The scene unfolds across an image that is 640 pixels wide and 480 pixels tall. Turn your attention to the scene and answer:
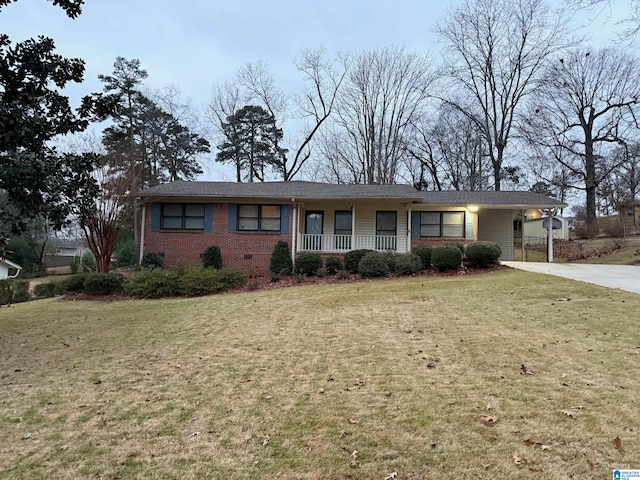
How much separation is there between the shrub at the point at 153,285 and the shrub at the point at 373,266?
624 centimetres

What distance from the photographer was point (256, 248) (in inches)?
652

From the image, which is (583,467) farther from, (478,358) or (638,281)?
(638,281)

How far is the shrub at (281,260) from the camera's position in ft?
50.3

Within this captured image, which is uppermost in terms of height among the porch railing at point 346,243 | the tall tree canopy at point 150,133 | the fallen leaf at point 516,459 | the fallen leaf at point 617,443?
the tall tree canopy at point 150,133

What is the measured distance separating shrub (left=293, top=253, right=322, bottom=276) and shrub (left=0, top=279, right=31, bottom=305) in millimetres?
10076

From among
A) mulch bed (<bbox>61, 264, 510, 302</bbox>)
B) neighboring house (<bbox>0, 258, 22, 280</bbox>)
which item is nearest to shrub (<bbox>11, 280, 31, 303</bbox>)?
mulch bed (<bbox>61, 264, 510, 302</bbox>)

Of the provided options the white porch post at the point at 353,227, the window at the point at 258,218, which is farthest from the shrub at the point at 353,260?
the window at the point at 258,218

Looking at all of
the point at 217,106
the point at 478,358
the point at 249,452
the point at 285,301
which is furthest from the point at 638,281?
the point at 217,106

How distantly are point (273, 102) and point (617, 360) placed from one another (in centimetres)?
2983

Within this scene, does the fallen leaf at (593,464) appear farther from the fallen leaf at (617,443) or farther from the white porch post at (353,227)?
the white porch post at (353,227)

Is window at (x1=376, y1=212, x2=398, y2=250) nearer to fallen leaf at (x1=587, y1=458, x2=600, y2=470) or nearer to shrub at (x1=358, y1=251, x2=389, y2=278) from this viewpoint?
shrub at (x1=358, y1=251, x2=389, y2=278)

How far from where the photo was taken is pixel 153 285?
480 inches

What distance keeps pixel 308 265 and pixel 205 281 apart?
4.01 m

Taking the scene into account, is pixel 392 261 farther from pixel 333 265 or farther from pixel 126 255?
pixel 126 255
